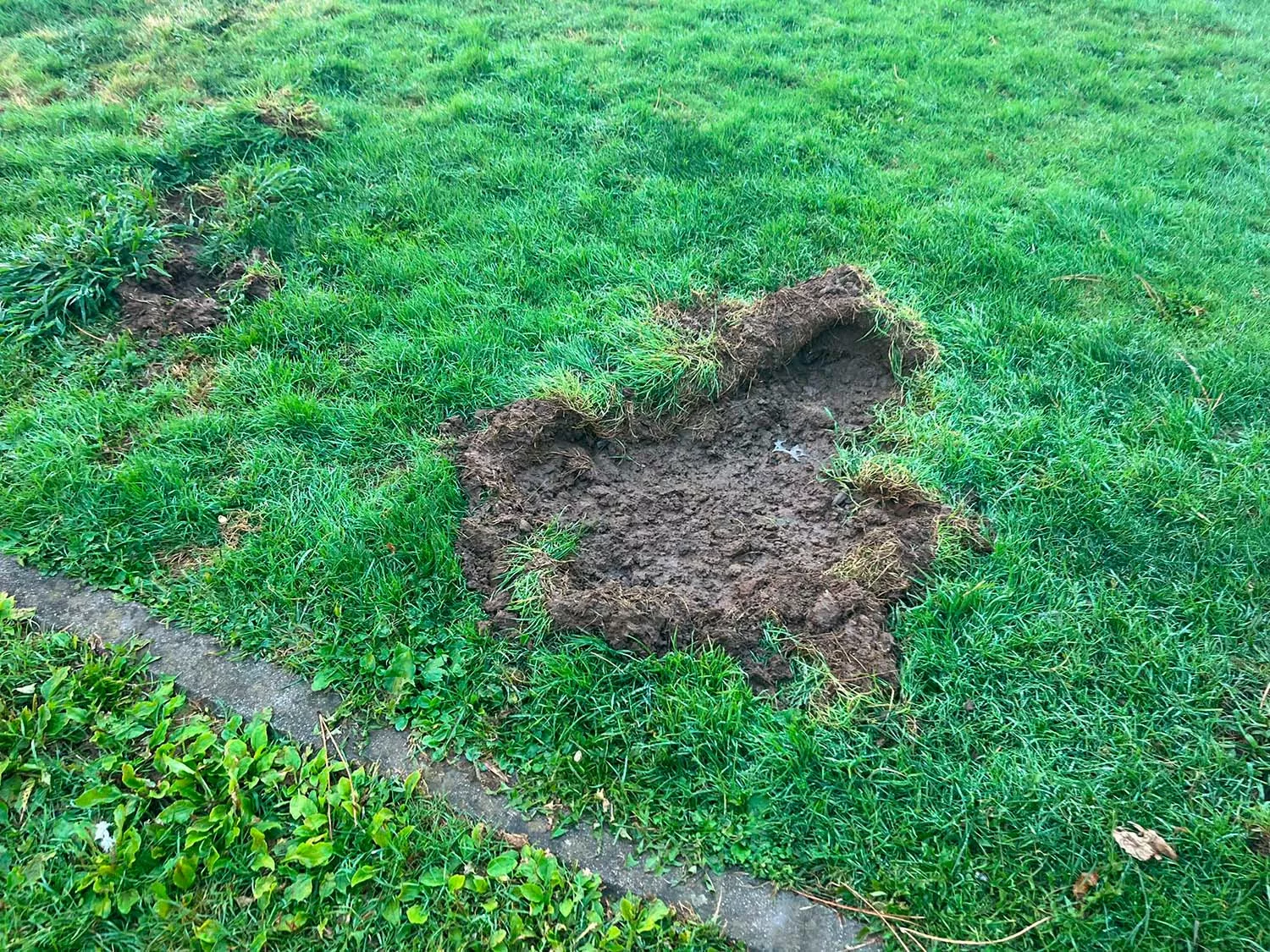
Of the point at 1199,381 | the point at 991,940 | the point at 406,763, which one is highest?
the point at 1199,381

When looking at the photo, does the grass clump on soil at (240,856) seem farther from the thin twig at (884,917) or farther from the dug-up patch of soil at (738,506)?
the dug-up patch of soil at (738,506)

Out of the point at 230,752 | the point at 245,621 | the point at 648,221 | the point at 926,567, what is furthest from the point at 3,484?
the point at 926,567

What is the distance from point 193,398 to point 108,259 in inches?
49.5

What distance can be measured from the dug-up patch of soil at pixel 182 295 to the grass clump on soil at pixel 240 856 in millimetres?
2176

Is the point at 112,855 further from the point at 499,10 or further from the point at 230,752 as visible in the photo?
the point at 499,10

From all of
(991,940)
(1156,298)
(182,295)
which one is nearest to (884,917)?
(991,940)

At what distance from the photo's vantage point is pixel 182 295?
443cm

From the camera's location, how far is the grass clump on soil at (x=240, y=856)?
2.30 meters

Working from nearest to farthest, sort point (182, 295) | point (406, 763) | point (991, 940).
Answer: point (991, 940)
point (406, 763)
point (182, 295)

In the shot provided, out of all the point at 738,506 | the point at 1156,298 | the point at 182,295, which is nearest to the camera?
the point at 738,506

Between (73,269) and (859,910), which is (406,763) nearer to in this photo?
(859,910)

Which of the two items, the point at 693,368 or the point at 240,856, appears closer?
the point at 240,856

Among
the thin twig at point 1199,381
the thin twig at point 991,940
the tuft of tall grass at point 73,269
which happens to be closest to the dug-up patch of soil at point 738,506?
the thin twig at point 991,940

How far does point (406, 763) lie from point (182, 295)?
10.6 feet
